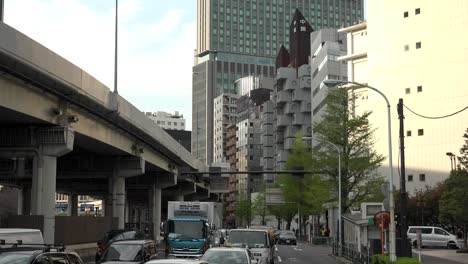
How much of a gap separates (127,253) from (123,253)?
0.13 meters

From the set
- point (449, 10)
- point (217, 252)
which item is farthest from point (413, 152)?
point (217, 252)

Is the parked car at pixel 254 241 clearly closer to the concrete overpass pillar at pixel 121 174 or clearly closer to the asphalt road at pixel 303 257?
the asphalt road at pixel 303 257

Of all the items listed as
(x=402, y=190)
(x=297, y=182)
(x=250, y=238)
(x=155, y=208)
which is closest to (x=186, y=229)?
(x=250, y=238)

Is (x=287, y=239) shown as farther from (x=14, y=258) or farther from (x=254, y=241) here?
(x=14, y=258)

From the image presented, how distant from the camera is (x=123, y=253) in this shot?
68.8 ft

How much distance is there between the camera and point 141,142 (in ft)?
150

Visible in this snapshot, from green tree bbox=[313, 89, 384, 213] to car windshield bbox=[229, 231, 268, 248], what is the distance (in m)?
24.1

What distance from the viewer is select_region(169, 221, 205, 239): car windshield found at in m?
32.9

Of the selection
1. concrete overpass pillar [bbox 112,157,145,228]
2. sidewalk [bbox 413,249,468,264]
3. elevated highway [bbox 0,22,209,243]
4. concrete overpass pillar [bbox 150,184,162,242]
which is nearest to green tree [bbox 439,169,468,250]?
sidewalk [bbox 413,249,468,264]

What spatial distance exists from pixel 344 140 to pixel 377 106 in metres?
38.9

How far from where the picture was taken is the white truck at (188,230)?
1268 inches

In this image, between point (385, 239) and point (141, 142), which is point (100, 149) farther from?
point (385, 239)

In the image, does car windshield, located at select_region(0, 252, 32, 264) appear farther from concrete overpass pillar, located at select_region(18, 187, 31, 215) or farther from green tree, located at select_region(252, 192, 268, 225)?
green tree, located at select_region(252, 192, 268, 225)

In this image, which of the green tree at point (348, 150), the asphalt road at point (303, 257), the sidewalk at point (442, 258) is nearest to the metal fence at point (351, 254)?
the asphalt road at point (303, 257)
